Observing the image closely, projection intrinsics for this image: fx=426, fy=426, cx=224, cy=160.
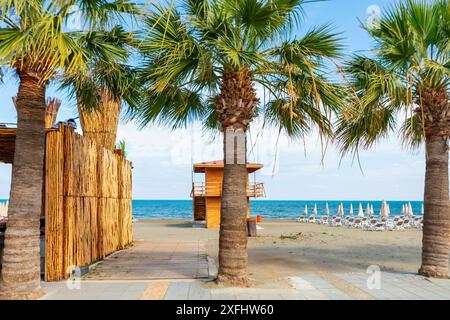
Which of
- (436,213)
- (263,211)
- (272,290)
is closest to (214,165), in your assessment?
(436,213)

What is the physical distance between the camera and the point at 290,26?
7.41 m

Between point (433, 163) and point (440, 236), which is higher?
point (433, 163)

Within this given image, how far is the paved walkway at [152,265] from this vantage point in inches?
336

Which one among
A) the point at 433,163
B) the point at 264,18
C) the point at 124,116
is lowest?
the point at 433,163

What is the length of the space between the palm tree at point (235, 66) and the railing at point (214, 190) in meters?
17.4

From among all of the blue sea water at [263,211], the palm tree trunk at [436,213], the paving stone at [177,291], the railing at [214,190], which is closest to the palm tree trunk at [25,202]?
the paving stone at [177,291]

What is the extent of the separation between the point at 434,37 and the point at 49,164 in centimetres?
768

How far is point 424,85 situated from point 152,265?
7.06 metres

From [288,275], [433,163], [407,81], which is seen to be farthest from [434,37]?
[288,275]

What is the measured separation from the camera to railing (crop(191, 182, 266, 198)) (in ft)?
83.8

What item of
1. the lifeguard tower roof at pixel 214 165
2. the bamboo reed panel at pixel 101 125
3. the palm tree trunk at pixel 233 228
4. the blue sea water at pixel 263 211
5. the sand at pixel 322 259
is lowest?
the blue sea water at pixel 263 211

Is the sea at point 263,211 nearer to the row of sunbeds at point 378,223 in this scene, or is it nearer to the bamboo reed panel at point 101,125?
the row of sunbeds at point 378,223

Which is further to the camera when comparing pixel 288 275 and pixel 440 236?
pixel 288 275
